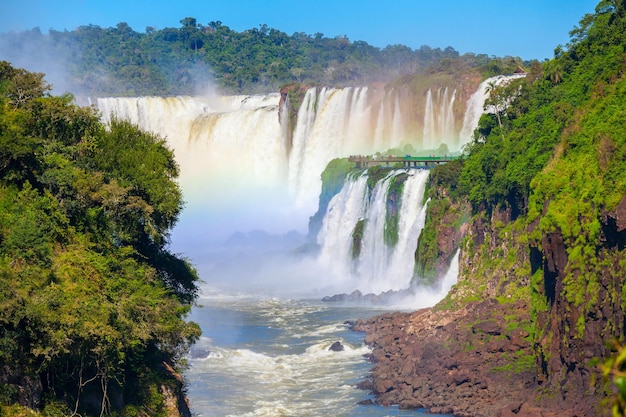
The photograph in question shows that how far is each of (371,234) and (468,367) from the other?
29.6 m

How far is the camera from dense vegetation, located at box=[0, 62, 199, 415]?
22.1 m

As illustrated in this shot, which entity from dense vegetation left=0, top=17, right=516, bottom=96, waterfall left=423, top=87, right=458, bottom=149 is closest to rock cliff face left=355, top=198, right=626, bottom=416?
waterfall left=423, top=87, right=458, bottom=149

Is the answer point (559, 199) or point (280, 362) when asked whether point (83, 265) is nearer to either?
point (559, 199)

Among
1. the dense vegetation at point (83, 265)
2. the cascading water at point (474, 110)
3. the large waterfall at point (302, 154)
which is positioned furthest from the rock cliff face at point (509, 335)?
the cascading water at point (474, 110)

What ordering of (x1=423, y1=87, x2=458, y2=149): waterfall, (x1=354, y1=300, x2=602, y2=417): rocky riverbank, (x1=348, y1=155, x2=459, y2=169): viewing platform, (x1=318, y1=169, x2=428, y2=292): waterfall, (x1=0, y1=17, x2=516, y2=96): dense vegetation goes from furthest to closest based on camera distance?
(x1=0, y1=17, x2=516, y2=96): dense vegetation, (x1=423, y1=87, x2=458, y2=149): waterfall, (x1=348, y1=155, x2=459, y2=169): viewing platform, (x1=318, y1=169, x2=428, y2=292): waterfall, (x1=354, y1=300, x2=602, y2=417): rocky riverbank

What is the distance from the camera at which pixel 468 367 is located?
121ft

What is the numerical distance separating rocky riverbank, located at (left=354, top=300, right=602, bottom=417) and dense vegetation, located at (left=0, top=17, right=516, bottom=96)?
314ft

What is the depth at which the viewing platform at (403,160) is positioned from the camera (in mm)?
71562

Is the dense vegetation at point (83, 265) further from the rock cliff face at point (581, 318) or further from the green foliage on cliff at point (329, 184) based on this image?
the green foliage on cliff at point (329, 184)

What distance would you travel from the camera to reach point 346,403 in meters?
36.0

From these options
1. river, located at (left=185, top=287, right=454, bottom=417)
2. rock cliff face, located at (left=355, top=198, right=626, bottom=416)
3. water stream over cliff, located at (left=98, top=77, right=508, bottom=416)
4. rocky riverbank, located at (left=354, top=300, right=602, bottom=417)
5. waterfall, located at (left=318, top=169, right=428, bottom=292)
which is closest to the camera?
rock cliff face, located at (left=355, top=198, right=626, bottom=416)

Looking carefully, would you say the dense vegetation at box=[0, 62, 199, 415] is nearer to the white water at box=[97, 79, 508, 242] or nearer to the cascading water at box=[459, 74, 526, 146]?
the cascading water at box=[459, 74, 526, 146]

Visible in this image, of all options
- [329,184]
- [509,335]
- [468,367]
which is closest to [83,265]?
[468,367]

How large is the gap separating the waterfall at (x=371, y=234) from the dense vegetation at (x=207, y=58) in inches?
2600
